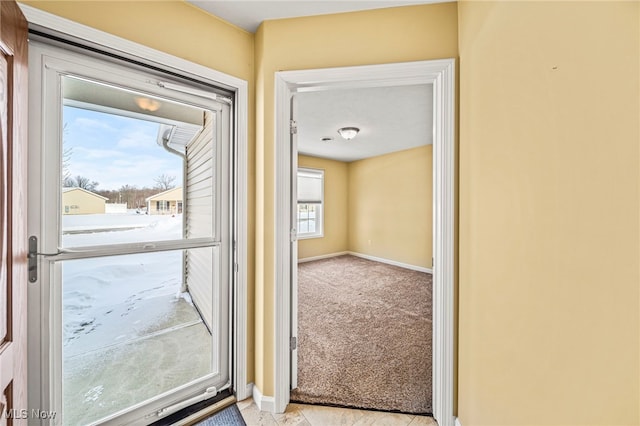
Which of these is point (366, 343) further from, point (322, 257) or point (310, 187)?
point (310, 187)

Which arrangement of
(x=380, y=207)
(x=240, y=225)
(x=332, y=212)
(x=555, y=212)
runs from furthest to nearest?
1. (x=332, y=212)
2. (x=380, y=207)
3. (x=240, y=225)
4. (x=555, y=212)

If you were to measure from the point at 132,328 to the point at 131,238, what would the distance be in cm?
55

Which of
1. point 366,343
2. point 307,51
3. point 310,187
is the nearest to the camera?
point 307,51

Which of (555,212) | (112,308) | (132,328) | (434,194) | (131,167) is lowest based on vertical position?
(132,328)

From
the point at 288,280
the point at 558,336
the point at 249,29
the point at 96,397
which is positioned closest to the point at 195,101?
the point at 249,29

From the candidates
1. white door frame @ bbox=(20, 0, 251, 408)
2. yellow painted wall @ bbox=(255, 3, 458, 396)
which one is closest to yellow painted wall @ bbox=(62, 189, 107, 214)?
white door frame @ bbox=(20, 0, 251, 408)

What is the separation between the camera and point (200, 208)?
1.61 meters

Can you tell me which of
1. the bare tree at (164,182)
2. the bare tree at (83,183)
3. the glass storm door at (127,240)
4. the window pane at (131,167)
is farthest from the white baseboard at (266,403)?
the bare tree at (83,183)

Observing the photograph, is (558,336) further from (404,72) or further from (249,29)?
(249,29)

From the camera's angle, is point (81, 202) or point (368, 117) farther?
point (368, 117)

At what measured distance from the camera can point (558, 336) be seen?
680 millimetres

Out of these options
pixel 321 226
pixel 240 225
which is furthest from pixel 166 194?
pixel 321 226

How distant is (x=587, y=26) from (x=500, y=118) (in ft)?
1.30

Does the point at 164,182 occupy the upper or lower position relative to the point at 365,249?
upper
